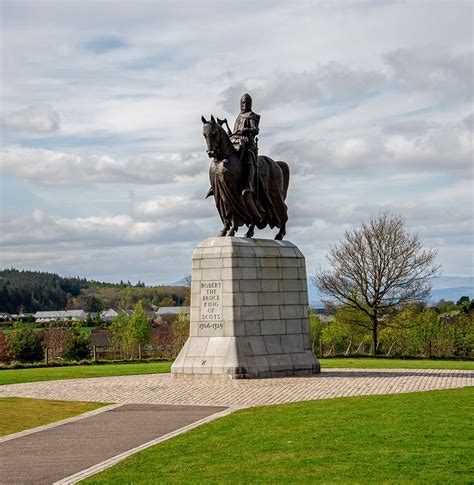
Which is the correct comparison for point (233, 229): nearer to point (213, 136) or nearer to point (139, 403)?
point (213, 136)

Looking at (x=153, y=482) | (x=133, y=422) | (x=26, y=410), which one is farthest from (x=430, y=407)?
(x=26, y=410)

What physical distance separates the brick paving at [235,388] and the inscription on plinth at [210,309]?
5.04ft

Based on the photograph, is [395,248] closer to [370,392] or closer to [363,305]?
[363,305]

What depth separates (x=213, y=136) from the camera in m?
25.7

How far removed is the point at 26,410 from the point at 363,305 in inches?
1508

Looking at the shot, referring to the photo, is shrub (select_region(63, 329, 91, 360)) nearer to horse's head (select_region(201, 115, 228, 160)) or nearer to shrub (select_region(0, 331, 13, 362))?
shrub (select_region(0, 331, 13, 362))

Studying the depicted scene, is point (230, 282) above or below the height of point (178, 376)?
above

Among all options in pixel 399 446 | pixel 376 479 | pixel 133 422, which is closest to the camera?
pixel 376 479

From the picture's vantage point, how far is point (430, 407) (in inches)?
703

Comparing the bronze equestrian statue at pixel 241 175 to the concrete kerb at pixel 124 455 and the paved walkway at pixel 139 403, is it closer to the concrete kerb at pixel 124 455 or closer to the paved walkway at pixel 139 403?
the paved walkway at pixel 139 403

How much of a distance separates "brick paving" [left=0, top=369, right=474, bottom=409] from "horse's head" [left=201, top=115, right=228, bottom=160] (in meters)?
6.48

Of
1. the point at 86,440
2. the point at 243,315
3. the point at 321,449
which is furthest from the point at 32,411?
the point at 321,449

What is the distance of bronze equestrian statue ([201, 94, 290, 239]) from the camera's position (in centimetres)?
2620

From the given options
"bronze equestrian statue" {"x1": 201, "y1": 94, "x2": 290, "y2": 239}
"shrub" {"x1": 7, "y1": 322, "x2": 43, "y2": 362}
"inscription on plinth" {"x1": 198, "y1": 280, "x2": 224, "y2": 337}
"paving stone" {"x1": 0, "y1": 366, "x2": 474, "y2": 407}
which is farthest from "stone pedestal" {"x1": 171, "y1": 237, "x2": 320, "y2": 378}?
"shrub" {"x1": 7, "y1": 322, "x2": 43, "y2": 362}
